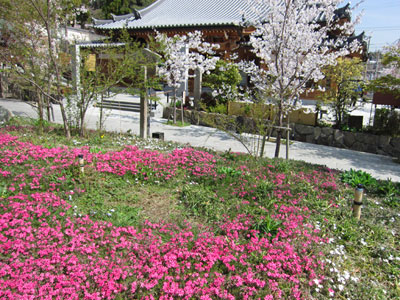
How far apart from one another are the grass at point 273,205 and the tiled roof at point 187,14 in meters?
12.2

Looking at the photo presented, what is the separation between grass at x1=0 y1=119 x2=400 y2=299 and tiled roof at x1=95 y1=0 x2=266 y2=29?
39.9 ft

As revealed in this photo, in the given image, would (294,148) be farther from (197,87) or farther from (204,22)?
(204,22)

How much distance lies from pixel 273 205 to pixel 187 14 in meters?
18.2

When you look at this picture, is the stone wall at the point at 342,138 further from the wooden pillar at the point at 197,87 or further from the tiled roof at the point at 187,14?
the tiled roof at the point at 187,14

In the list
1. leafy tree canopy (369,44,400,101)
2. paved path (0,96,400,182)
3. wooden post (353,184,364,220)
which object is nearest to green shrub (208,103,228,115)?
paved path (0,96,400,182)

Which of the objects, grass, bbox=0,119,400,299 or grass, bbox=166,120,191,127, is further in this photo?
grass, bbox=166,120,191,127

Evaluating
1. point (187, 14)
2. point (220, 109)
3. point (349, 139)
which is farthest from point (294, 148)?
point (187, 14)

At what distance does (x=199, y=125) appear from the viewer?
44.8ft

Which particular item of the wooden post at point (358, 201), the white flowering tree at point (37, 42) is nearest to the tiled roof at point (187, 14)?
the white flowering tree at point (37, 42)

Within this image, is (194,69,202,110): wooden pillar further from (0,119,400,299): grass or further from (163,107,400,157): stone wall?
(0,119,400,299): grass

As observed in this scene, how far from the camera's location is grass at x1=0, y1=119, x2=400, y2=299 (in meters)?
3.64

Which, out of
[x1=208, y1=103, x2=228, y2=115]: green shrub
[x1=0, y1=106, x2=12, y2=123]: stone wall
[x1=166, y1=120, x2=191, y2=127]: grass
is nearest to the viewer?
[x1=0, y1=106, x2=12, y2=123]: stone wall

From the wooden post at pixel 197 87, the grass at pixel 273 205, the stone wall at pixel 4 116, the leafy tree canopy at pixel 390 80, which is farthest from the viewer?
the wooden post at pixel 197 87

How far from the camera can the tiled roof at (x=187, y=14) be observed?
58.5 feet
